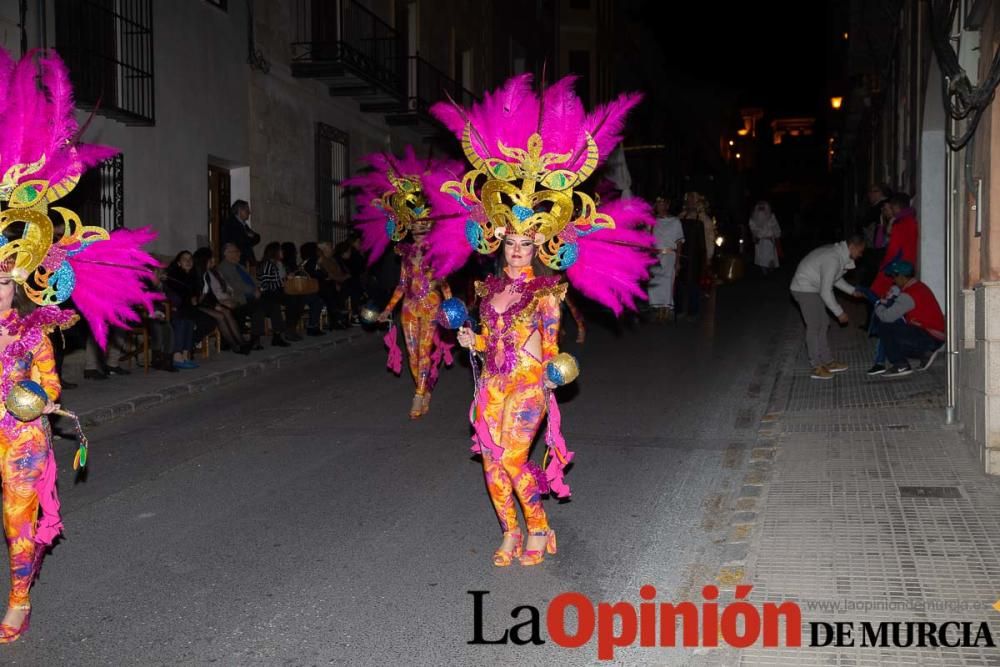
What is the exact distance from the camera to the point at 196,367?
13508 mm

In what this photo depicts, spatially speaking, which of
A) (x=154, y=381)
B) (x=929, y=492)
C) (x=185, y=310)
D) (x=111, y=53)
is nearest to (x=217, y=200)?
(x=111, y=53)

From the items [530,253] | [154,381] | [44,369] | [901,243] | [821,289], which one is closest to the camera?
[44,369]

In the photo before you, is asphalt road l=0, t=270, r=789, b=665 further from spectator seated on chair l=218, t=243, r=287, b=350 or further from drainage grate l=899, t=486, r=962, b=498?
spectator seated on chair l=218, t=243, r=287, b=350

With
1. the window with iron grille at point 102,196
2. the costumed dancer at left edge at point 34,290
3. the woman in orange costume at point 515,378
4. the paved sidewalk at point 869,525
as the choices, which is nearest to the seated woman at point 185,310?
the window with iron grille at point 102,196

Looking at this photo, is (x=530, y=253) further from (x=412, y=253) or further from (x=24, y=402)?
(x=412, y=253)

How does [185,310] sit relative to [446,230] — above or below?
below

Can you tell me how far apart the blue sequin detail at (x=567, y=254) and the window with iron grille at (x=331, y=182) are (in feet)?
54.5

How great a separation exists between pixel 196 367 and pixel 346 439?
195 inches

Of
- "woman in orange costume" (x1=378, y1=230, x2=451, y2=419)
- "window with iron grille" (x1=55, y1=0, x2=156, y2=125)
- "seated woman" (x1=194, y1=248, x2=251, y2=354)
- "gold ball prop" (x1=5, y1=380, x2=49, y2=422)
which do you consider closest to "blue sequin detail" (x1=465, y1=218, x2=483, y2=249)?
"gold ball prop" (x1=5, y1=380, x2=49, y2=422)

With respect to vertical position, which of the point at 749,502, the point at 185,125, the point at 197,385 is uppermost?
the point at 185,125

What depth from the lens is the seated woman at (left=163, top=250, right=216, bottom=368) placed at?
1356cm

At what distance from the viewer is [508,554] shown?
5828 mm

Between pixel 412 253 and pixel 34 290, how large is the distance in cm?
499

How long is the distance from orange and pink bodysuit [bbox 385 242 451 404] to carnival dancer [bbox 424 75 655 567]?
3406 mm
